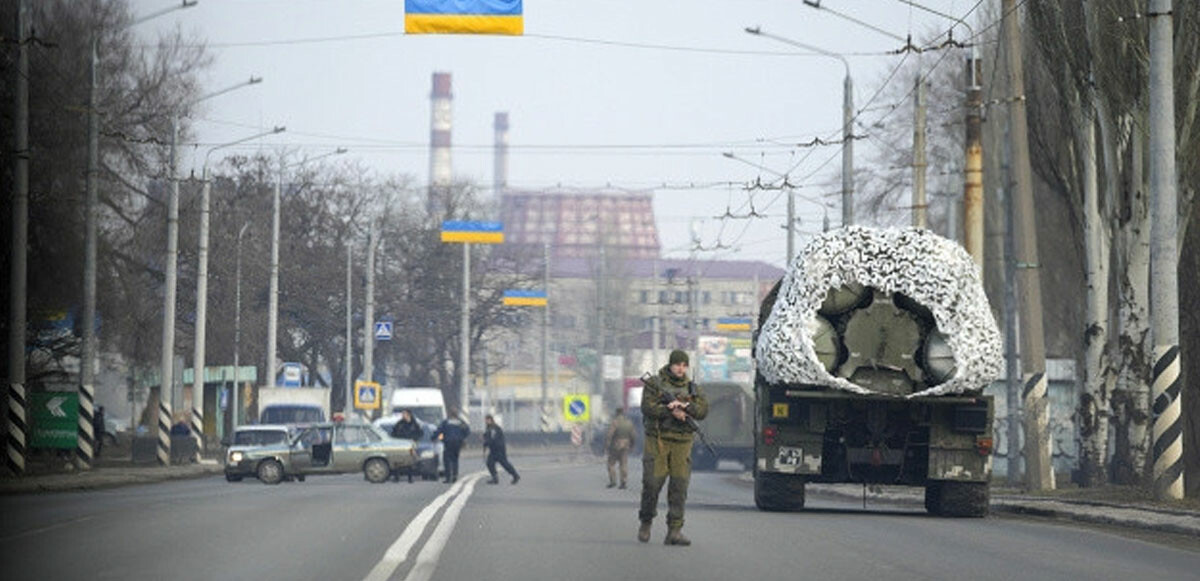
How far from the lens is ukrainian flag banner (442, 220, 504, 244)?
81.4 meters

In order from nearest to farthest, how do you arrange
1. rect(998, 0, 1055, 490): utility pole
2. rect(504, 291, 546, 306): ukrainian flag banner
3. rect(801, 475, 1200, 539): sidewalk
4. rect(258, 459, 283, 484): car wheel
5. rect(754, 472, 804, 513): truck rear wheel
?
rect(801, 475, 1200, 539): sidewalk < rect(754, 472, 804, 513): truck rear wheel < rect(998, 0, 1055, 490): utility pole < rect(258, 459, 283, 484): car wheel < rect(504, 291, 546, 306): ukrainian flag banner

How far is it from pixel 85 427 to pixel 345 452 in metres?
5.64

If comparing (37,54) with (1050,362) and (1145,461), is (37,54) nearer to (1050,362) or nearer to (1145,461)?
(1050,362)

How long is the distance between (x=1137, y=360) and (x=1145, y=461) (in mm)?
1560

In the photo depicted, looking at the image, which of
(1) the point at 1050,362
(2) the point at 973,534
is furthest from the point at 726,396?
(2) the point at 973,534

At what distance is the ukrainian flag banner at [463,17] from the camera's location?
37.5 meters

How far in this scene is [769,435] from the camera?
28312 mm

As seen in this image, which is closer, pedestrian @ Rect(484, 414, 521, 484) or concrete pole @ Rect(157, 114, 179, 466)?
pedestrian @ Rect(484, 414, 521, 484)

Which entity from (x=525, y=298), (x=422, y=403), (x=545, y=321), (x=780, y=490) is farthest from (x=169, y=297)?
(x=545, y=321)

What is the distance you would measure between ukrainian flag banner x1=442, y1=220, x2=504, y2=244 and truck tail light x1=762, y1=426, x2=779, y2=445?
53151 millimetres

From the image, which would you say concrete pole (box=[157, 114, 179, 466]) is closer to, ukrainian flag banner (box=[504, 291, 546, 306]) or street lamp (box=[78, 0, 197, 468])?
street lamp (box=[78, 0, 197, 468])

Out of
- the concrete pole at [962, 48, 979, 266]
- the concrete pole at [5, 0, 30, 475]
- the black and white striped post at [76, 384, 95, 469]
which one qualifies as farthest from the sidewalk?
the black and white striped post at [76, 384, 95, 469]

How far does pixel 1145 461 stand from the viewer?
117 feet

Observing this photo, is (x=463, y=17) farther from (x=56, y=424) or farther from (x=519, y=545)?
(x=519, y=545)
